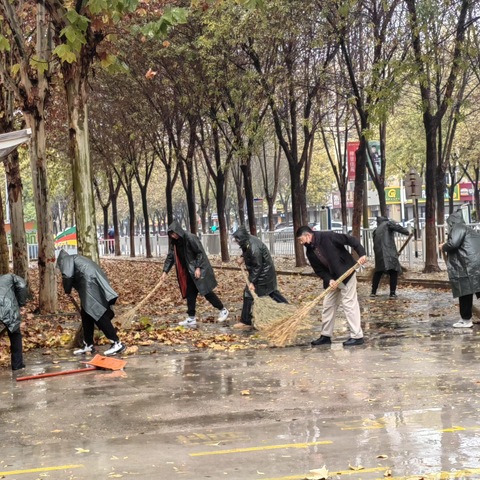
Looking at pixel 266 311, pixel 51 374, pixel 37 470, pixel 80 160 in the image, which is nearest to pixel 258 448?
pixel 37 470

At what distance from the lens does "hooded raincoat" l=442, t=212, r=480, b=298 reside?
12.1 m

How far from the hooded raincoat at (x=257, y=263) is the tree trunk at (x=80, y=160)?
7.38 ft

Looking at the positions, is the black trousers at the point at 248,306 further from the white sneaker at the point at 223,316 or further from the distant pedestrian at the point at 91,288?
the distant pedestrian at the point at 91,288

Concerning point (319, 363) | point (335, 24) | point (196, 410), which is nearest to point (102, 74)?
point (335, 24)

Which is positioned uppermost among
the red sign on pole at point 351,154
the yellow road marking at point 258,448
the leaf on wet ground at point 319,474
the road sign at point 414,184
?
the red sign on pole at point 351,154

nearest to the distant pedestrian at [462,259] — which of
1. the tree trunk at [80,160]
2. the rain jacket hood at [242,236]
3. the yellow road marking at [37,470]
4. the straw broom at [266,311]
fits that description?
the straw broom at [266,311]

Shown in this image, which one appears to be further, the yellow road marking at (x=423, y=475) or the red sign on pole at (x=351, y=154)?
the red sign on pole at (x=351, y=154)

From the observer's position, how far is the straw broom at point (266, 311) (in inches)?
492

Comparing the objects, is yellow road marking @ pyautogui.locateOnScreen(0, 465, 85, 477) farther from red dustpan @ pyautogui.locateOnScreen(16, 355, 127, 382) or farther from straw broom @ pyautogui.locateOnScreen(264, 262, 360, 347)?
straw broom @ pyautogui.locateOnScreen(264, 262, 360, 347)

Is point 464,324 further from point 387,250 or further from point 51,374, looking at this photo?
point 51,374

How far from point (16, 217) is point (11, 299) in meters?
9.32

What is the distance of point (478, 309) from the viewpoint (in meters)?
13.0

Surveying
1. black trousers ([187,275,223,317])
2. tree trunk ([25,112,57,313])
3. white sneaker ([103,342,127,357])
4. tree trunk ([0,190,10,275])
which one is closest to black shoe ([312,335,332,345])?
white sneaker ([103,342,127,357])

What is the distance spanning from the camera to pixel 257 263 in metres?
13.4
